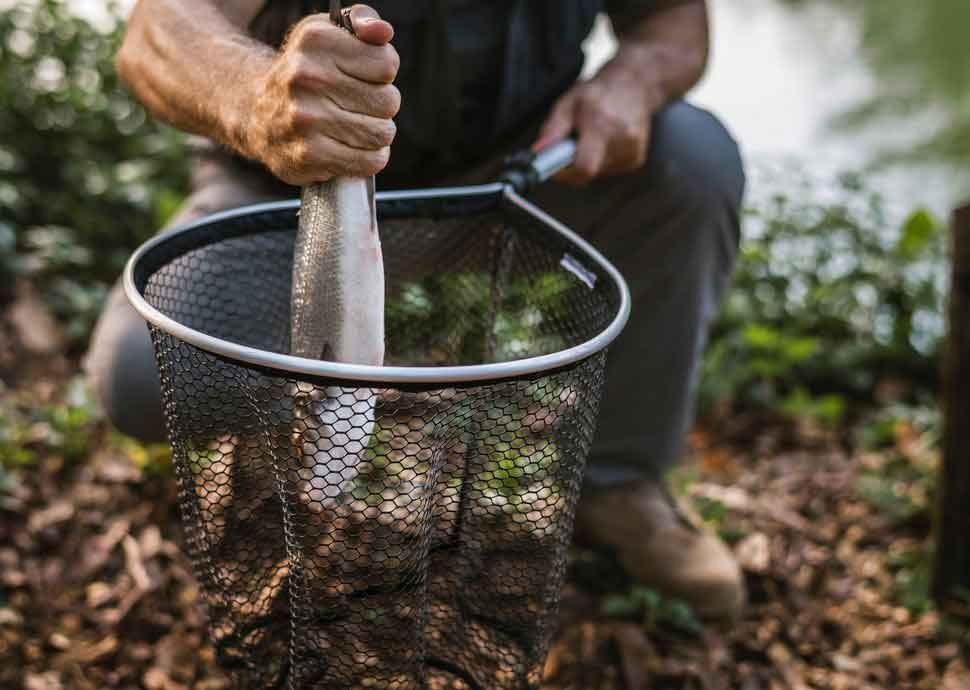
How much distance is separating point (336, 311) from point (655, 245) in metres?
0.84

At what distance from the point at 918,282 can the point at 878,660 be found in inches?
54.2


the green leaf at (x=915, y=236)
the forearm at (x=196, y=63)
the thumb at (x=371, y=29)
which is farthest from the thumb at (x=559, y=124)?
the green leaf at (x=915, y=236)

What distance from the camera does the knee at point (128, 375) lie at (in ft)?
5.13

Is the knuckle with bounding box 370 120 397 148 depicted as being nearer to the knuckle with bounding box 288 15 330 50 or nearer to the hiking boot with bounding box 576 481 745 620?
the knuckle with bounding box 288 15 330 50

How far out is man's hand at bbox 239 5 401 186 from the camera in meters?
0.98

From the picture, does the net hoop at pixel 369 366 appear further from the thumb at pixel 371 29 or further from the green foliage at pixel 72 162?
the green foliage at pixel 72 162

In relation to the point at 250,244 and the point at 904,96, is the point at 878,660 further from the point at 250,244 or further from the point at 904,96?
the point at 904,96

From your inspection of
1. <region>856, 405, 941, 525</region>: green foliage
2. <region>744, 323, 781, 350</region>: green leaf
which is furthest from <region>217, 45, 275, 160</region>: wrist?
<region>744, 323, 781, 350</region>: green leaf

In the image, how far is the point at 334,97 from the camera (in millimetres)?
999

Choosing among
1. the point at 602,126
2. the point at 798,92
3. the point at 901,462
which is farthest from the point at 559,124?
the point at 798,92

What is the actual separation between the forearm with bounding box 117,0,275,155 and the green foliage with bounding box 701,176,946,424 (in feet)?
5.18

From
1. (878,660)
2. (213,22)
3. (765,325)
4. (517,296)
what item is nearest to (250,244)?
(213,22)

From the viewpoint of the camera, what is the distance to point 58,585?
1.72 meters

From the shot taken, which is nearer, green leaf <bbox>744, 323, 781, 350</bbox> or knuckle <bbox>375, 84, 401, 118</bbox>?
knuckle <bbox>375, 84, 401, 118</bbox>
